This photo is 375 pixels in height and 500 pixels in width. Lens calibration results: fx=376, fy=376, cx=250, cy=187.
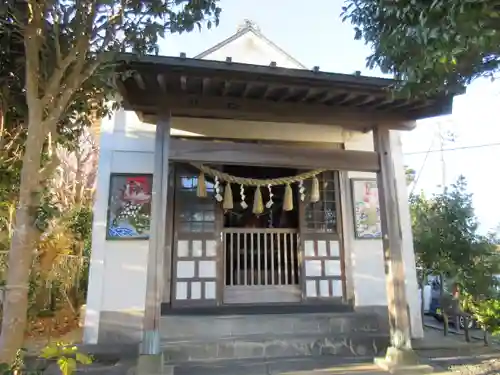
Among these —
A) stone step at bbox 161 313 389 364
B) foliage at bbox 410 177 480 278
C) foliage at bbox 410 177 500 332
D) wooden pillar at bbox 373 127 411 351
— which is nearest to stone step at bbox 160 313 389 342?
stone step at bbox 161 313 389 364

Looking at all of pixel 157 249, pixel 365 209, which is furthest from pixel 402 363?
pixel 157 249

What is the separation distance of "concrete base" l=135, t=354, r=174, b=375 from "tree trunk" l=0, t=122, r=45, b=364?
1.60m

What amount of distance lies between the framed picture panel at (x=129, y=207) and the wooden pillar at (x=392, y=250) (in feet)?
10.7

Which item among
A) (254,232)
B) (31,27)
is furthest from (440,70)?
(254,232)

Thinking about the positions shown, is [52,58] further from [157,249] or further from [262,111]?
[262,111]

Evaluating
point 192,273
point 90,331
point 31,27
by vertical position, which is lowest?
point 90,331

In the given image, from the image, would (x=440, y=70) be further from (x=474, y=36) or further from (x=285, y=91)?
(x=285, y=91)

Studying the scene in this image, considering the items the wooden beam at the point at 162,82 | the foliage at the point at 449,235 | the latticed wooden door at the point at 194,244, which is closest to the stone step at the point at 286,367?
the latticed wooden door at the point at 194,244

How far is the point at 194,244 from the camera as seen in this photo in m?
5.65

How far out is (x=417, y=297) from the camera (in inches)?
233

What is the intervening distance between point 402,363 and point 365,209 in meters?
2.48

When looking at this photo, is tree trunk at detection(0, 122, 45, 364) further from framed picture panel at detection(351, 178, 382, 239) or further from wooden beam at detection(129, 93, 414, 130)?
framed picture panel at detection(351, 178, 382, 239)

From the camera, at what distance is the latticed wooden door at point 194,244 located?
5.50 meters

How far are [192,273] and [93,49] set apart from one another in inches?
135
